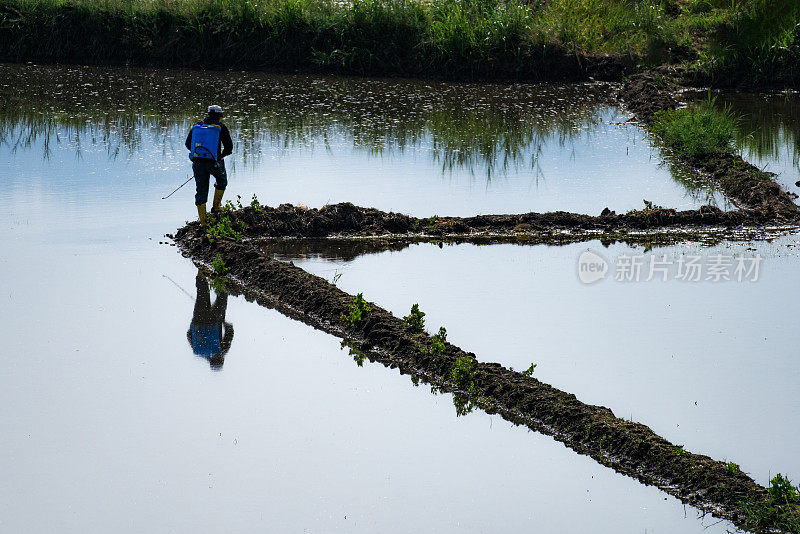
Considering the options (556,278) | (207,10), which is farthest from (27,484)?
(207,10)

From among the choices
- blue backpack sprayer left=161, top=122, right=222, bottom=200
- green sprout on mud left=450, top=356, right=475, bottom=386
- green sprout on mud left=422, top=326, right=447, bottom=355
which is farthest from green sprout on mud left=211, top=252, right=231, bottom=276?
green sprout on mud left=450, top=356, right=475, bottom=386

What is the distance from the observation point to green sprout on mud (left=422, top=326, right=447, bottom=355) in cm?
701

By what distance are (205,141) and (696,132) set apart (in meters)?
6.69

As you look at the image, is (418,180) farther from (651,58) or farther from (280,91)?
(651,58)

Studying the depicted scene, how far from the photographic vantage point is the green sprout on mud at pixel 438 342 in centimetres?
701

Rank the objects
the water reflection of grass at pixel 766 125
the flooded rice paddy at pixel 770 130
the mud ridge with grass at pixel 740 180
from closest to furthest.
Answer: the mud ridge with grass at pixel 740 180
the flooded rice paddy at pixel 770 130
the water reflection of grass at pixel 766 125

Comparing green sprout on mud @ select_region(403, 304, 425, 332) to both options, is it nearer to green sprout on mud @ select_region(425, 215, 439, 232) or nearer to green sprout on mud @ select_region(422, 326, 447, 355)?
green sprout on mud @ select_region(422, 326, 447, 355)

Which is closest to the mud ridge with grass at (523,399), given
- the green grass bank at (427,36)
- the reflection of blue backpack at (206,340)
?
the reflection of blue backpack at (206,340)

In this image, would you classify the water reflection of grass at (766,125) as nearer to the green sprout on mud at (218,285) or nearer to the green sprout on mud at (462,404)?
the green sprout on mud at (218,285)

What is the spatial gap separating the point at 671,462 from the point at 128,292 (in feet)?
16.6

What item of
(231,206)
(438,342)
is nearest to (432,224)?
(231,206)

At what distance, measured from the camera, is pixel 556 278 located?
8.90 m

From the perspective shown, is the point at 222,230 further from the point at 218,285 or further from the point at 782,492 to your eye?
the point at 782,492

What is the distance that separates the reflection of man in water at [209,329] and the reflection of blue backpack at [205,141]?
1.59 metres
